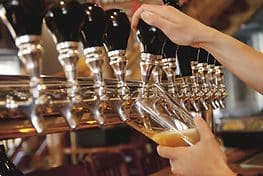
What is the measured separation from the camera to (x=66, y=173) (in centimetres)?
137

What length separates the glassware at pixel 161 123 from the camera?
82 cm

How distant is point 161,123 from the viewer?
830 mm

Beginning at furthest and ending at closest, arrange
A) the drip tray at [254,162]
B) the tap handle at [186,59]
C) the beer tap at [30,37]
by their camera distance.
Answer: the drip tray at [254,162]
the tap handle at [186,59]
the beer tap at [30,37]

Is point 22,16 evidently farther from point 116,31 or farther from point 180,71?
point 180,71

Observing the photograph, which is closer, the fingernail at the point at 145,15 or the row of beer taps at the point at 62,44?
the row of beer taps at the point at 62,44

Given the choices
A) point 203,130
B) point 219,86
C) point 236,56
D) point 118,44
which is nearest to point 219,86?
point 219,86

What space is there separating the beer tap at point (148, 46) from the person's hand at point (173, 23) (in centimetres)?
1

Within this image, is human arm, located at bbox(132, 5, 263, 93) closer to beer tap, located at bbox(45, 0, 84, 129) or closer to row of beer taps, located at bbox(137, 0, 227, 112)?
row of beer taps, located at bbox(137, 0, 227, 112)

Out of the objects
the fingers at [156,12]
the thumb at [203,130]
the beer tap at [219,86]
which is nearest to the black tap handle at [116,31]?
the fingers at [156,12]

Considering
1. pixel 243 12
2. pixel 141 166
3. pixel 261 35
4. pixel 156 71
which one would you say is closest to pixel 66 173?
pixel 156 71

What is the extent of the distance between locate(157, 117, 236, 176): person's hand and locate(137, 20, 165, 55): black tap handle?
0.53 feet

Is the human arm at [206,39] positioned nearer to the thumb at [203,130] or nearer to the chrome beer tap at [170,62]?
the chrome beer tap at [170,62]

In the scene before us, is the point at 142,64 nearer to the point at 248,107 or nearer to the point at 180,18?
the point at 180,18

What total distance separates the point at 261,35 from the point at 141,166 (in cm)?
566
